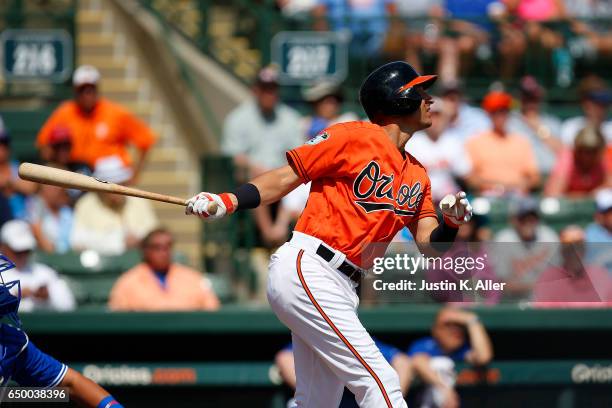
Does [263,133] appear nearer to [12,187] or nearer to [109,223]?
[109,223]

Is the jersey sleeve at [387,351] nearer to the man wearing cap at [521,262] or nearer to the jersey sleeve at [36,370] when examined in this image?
the man wearing cap at [521,262]

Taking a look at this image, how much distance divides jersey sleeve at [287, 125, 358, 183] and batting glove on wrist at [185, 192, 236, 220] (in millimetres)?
316

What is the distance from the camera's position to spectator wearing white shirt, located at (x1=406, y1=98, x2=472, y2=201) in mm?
8617

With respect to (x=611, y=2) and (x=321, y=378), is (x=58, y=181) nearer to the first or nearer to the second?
(x=321, y=378)

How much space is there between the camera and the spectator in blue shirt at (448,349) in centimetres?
739

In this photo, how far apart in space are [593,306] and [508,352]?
65cm

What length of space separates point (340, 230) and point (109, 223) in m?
3.84

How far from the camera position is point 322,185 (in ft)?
16.0

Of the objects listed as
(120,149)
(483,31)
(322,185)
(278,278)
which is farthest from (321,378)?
(483,31)

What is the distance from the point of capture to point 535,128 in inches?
378

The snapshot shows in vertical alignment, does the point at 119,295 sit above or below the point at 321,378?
below

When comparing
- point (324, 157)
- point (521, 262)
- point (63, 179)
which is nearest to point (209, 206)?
point (324, 157)

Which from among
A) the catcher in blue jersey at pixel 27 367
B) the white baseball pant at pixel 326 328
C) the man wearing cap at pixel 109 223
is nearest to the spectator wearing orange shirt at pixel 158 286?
the man wearing cap at pixel 109 223

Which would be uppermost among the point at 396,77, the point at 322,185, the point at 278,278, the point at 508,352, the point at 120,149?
the point at 396,77
